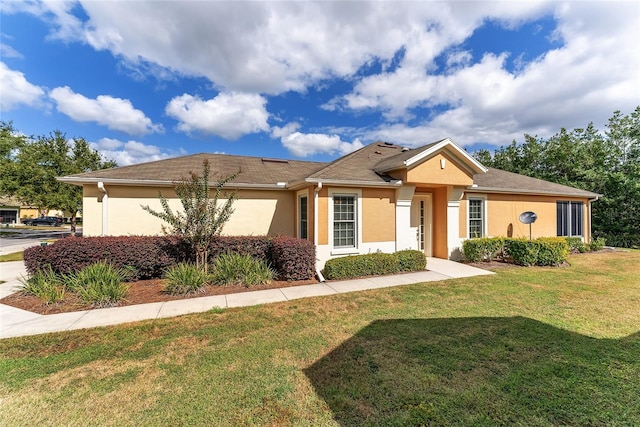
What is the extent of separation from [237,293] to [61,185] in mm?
24802

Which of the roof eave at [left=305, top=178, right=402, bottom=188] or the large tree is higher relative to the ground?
the large tree

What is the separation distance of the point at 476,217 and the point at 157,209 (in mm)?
13138

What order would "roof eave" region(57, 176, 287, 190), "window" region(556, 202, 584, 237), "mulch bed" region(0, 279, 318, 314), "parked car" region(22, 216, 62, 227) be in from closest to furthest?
"mulch bed" region(0, 279, 318, 314), "roof eave" region(57, 176, 287, 190), "window" region(556, 202, 584, 237), "parked car" region(22, 216, 62, 227)

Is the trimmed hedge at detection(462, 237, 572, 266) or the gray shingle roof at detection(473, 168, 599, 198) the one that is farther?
the gray shingle roof at detection(473, 168, 599, 198)

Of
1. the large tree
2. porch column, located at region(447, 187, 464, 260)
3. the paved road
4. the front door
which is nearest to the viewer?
porch column, located at region(447, 187, 464, 260)

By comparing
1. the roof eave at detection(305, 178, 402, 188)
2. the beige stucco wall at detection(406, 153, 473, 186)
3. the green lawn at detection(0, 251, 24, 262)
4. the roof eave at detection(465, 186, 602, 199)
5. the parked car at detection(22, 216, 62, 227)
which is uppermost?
the beige stucco wall at detection(406, 153, 473, 186)

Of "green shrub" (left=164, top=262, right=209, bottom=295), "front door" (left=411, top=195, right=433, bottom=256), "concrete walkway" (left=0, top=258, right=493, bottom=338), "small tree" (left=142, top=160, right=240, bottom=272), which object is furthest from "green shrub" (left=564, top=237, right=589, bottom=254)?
"green shrub" (left=164, top=262, right=209, bottom=295)

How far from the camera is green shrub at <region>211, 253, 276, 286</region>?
7.41m

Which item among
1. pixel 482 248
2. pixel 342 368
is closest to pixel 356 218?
pixel 482 248

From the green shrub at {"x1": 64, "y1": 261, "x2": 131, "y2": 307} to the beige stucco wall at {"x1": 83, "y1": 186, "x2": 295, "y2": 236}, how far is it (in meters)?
2.45

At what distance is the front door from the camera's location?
438 inches

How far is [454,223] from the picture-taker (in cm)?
1088

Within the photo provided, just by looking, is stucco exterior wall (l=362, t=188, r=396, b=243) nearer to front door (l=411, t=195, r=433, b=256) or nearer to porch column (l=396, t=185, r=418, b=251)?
porch column (l=396, t=185, r=418, b=251)

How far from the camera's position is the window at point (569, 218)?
13.8 meters
